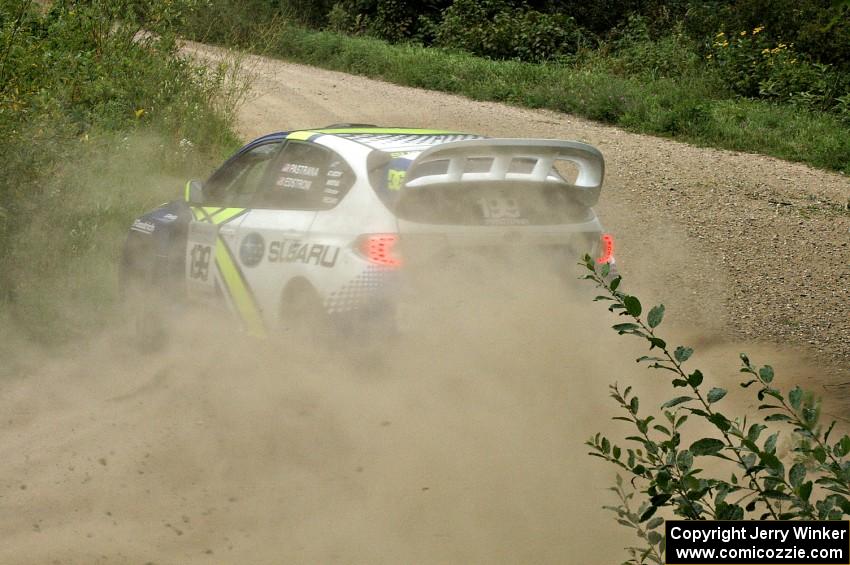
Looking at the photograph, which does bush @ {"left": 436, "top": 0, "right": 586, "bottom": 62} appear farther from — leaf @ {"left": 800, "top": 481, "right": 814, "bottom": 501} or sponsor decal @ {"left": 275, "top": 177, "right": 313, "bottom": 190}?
leaf @ {"left": 800, "top": 481, "right": 814, "bottom": 501}

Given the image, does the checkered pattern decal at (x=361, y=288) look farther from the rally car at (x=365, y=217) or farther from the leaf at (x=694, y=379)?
the leaf at (x=694, y=379)

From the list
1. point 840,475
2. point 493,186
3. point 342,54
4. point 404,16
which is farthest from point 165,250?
point 404,16

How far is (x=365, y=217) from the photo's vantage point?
5934mm

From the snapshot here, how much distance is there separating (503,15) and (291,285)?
65.8 ft

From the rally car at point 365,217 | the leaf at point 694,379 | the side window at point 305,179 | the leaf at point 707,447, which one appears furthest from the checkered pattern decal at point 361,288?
the leaf at point 707,447

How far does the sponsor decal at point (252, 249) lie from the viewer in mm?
6639

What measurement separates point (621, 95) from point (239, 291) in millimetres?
12358

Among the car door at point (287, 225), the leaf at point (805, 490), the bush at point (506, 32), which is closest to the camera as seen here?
the leaf at point (805, 490)

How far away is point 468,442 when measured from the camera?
18.2ft

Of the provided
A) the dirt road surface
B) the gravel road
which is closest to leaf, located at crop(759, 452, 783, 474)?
the dirt road surface

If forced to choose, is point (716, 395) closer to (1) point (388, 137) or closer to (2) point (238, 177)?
(1) point (388, 137)

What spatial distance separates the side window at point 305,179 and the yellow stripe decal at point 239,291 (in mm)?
408

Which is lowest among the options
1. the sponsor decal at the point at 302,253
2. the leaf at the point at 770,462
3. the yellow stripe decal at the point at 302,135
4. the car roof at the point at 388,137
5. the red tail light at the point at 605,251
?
the sponsor decal at the point at 302,253

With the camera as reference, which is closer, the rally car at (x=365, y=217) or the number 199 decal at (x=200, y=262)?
the rally car at (x=365, y=217)
